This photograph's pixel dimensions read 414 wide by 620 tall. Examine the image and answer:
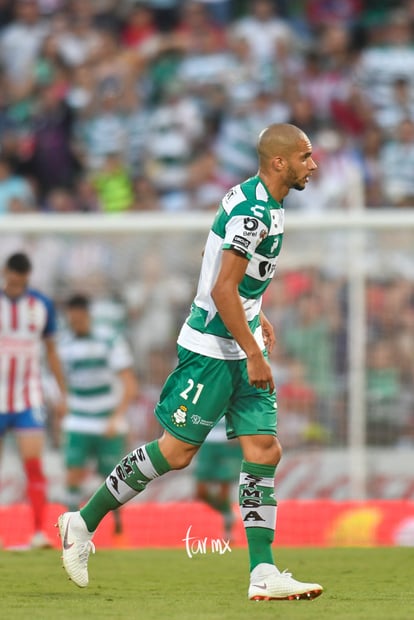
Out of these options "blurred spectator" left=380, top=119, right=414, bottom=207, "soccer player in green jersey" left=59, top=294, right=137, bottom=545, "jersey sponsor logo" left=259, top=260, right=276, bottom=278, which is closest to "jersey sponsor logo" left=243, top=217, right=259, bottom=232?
A: "jersey sponsor logo" left=259, top=260, right=276, bottom=278

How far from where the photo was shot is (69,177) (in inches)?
664

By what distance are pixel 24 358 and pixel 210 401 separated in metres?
4.76

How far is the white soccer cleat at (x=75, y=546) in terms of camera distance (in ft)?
23.5

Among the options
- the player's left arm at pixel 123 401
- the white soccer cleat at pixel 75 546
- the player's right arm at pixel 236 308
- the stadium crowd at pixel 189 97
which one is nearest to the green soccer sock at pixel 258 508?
the player's right arm at pixel 236 308

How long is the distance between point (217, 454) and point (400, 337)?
2.26 m

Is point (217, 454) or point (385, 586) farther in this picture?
point (217, 454)

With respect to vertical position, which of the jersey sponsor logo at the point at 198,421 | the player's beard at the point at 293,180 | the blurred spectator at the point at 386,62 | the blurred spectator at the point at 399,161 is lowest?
the jersey sponsor logo at the point at 198,421

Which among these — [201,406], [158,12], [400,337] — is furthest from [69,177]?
[201,406]

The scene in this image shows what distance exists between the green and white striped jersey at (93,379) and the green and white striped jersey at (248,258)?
5.13m

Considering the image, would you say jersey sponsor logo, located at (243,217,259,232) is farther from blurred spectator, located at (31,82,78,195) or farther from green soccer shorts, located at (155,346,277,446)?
blurred spectator, located at (31,82,78,195)

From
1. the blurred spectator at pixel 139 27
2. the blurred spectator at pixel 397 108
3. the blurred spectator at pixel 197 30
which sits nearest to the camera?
the blurred spectator at pixel 397 108

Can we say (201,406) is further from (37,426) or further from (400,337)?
(400,337)

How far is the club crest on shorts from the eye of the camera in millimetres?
7027

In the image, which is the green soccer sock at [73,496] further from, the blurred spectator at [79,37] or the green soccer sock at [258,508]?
the blurred spectator at [79,37]
